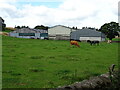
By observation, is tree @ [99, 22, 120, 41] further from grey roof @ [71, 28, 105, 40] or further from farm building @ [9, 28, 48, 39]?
farm building @ [9, 28, 48, 39]

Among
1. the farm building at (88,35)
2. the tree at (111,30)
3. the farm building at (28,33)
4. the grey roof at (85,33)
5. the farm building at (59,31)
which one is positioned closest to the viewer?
the tree at (111,30)

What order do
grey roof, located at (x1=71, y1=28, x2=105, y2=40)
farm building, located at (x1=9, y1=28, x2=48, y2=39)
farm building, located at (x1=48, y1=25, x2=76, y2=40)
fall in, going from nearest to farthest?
grey roof, located at (x1=71, y1=28, x2=105, y2=40) < farm building, located at (x1=48, y1=25, x2=76, y2=40) < farm building, located at (x1=9, y1=28, x2=48, y2=39)

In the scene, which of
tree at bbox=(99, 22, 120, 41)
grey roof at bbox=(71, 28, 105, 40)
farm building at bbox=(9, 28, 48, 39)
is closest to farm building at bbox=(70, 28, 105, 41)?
grey roof at bbox=(71, 28, 105, 40)

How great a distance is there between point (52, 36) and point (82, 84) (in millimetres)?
104850

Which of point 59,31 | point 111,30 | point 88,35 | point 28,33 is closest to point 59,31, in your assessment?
point 59,31

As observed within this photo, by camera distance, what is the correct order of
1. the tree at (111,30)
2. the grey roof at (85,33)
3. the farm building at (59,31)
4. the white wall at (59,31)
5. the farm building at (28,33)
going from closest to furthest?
1. the tree at (111,30)
2. the grey roof at (85,33)
3. the farm building at (59,31)
4. the white wall at (59,31)
5. the farm building at (28,33)

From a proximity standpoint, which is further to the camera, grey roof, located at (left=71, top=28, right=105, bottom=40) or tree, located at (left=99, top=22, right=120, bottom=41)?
grey roof, located at (left=71, top=28, right=105, bottom=40)

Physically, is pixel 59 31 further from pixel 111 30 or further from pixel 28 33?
pixel 111 30

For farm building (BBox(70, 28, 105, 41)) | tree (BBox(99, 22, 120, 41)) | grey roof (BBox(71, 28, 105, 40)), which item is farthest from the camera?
grey roof (BBox(71, 28, 105, 40))

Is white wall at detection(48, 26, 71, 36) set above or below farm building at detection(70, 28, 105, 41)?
above

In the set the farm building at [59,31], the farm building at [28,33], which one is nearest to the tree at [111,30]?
the farm building at [59,31]

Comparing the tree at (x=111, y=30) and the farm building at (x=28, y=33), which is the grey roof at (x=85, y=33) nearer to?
the tree at (x=111, y=30)

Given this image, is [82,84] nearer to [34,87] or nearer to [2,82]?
[34,87]

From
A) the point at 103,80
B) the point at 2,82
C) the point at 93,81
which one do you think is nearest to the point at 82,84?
the point at 93,81
